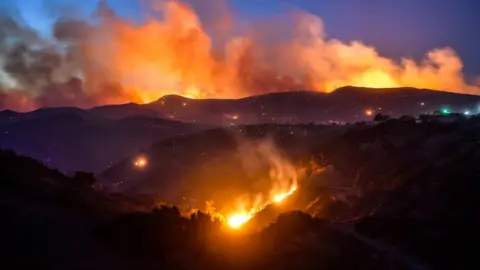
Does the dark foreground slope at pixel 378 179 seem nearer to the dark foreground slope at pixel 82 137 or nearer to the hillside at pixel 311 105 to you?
the dark foreground slope at pixel 82 137

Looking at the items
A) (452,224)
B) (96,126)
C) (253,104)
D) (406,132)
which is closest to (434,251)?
(452,224)

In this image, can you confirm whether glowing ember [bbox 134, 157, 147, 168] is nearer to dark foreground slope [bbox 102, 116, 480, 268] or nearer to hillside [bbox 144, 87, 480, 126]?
dark foreground slope [bbox 102, 116, 480, 268]

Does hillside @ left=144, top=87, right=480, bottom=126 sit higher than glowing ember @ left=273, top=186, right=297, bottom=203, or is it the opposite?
hillside @ left=144, top=87, right=480, bottom=126

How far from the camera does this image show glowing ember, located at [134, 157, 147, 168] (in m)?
84.8

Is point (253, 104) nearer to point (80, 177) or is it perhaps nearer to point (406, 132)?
point (406, 132)

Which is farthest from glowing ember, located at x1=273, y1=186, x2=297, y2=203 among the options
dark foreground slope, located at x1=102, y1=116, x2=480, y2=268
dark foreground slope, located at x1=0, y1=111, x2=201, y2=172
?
dark foreground slope, located at x1=0, y1=111, x2=201, y2=172

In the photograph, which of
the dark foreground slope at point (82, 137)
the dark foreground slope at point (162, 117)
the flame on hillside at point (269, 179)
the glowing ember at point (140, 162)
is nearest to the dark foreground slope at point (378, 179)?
the glowing ember at point (140, 162)

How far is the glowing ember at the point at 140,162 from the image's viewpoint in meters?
84.8

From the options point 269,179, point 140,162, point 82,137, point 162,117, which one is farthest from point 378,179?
point 162,117

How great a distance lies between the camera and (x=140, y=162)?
8600 centimetres

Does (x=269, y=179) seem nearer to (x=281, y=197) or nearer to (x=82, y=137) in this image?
(x=281, y=197)

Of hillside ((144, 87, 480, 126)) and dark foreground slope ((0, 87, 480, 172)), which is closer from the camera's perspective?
dark foreground slope ((0, 87, 480, 172))

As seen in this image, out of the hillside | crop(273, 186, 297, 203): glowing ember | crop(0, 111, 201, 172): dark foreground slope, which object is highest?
Result: the hillside

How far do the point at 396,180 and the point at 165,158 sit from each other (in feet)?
153
